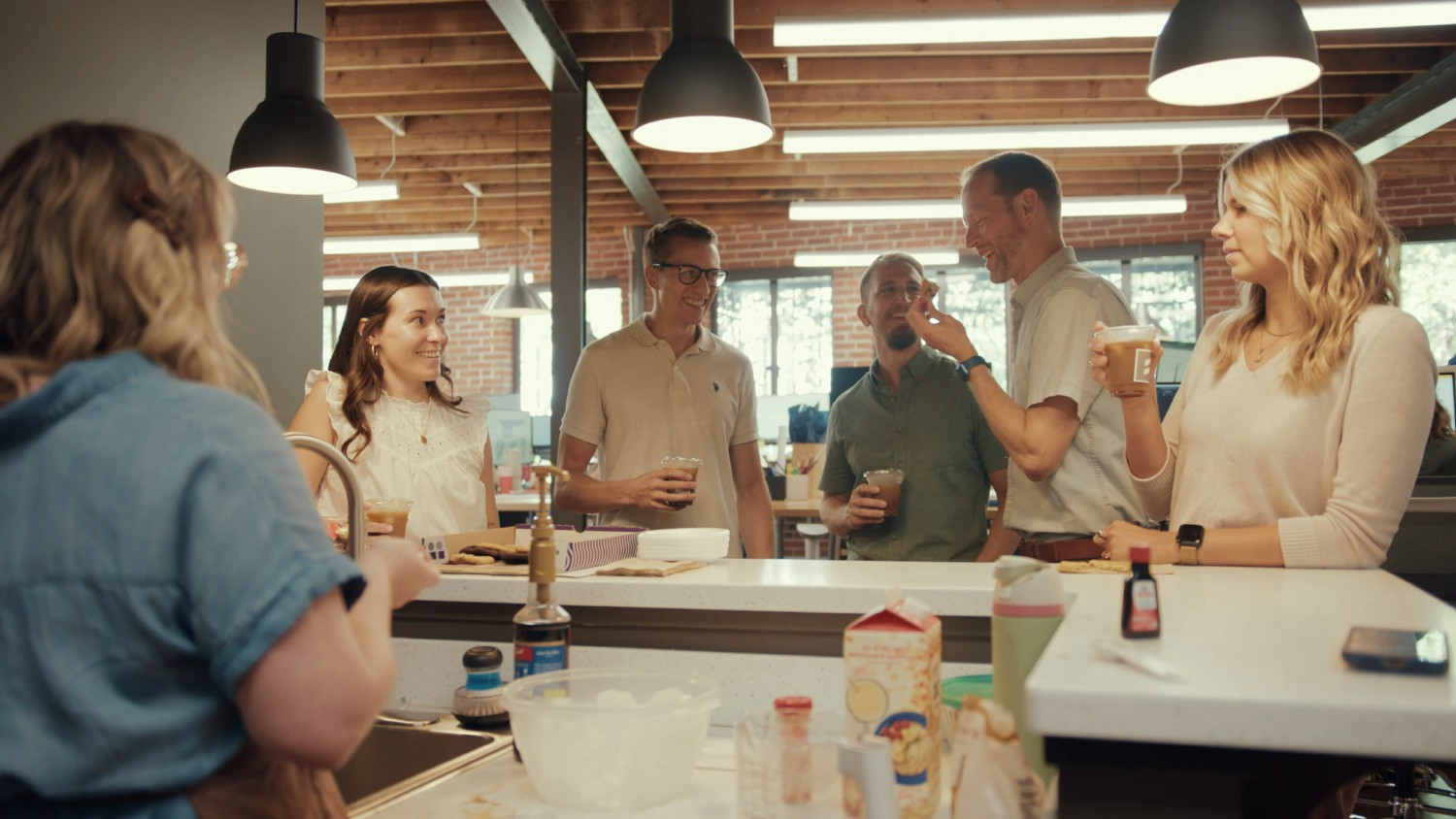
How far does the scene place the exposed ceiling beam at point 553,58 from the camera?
4.97 meters

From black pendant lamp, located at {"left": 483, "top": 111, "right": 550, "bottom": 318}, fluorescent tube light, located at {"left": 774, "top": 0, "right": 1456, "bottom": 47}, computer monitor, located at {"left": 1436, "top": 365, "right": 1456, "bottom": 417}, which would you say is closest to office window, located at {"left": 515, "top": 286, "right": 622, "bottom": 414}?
black pendant lamp, located at {"left": 483, "top": 111, "right": 550, "bottom": 318}

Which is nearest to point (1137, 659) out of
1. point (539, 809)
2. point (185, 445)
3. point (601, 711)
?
point (601, 711)

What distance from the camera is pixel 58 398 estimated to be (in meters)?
0.79

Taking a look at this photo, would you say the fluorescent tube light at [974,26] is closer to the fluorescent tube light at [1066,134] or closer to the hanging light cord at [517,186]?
the fluorescent tube light at [1066,134]

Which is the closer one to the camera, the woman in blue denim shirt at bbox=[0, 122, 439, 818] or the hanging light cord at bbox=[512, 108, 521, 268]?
the woman in blue denim shirt at bbox=[0, 122, 439, 818]

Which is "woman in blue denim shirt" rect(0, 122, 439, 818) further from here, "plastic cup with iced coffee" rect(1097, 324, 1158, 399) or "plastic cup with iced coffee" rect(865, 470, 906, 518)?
"plastic cup with iced coffee" rect(865, 470, 906, 518)

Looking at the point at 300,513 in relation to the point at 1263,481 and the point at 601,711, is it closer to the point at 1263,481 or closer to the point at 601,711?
the point at 601,711

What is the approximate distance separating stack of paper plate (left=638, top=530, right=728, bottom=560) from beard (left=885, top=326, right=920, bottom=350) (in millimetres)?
1412

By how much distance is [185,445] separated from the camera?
2.55 ft

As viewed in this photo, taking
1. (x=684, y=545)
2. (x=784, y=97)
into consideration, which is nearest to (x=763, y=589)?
(x=684, y=545)

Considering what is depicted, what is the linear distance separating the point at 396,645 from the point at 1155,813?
134cm

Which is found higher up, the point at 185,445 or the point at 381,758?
the point at 185,445

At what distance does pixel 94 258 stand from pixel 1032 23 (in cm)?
421

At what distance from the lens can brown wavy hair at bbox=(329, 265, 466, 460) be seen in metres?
2.77
